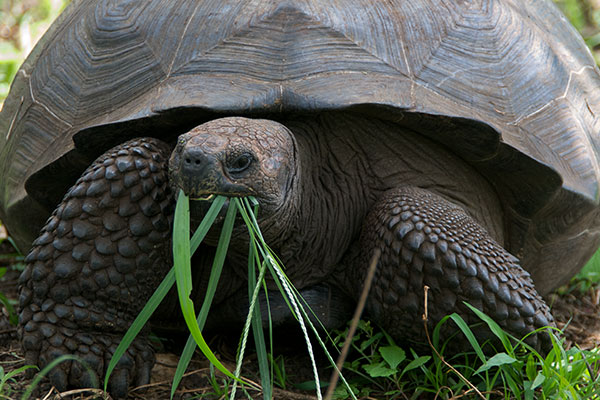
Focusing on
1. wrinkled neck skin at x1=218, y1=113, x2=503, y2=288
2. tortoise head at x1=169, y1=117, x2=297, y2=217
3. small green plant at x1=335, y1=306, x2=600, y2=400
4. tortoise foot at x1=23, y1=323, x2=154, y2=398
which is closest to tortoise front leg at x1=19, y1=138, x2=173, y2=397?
tortoise foot at x1=23, y1=323, x2=154, y2=398

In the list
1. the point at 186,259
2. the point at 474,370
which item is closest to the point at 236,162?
the point at 186,259

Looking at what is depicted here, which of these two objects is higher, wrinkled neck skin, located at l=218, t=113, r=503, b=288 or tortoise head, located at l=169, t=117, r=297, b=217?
tortoise head, located at l=169, t=117, r=297, b=217

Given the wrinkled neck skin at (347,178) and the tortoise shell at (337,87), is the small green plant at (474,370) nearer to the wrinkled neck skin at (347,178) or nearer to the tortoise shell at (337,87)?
the wrinkled neck skin at (347,178)

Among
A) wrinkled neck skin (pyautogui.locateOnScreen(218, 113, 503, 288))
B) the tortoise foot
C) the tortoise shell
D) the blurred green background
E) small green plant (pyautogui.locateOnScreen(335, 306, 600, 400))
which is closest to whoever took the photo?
small green plant (pyautogui.locateOnScreen(335, 306, 600, 400))

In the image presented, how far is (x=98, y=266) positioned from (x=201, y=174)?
641mm

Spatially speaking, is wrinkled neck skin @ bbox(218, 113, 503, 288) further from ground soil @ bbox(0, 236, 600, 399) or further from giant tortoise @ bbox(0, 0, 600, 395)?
ground soil @ bbox(0, 236, 600, 399)

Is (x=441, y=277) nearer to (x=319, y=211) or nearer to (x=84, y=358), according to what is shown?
(x=319, y=211)

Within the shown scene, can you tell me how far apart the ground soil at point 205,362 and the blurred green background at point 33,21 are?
386 centimetres

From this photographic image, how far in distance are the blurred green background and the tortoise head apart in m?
4.95

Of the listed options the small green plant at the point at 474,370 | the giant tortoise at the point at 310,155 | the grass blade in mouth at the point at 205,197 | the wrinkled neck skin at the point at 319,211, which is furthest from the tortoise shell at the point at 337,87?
the small green plant at the point at 474,370

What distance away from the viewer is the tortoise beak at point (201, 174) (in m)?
2.20

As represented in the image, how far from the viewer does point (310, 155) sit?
9.51 ft

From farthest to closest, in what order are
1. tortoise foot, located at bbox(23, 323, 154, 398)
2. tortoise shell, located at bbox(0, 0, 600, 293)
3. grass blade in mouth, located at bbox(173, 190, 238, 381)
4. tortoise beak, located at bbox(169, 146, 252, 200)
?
tortoise shell, located at bbox(0, 0, 600, 293)
tortoise foot, located at bbox(23, 323, 154, 398)
tortoise beak, located at bbox(169, 146, 252, 200)
grass blade in mouth, located at bbox(173, 190, 238, 381)

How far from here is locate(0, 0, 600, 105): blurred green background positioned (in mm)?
7090
